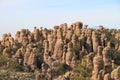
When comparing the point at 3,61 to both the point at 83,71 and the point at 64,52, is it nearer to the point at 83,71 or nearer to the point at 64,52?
the point at 64,52

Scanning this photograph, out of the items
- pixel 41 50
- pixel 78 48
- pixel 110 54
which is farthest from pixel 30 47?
pixel 110 54

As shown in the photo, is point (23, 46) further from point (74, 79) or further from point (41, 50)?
point (74, 79)

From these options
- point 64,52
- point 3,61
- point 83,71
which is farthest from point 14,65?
point 83,71

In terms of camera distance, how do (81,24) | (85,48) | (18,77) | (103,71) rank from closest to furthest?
(103,71) < (18,77) < (85,48) < (81,24)

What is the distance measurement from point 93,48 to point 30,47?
8.81 meters

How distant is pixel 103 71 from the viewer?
74.8 metres

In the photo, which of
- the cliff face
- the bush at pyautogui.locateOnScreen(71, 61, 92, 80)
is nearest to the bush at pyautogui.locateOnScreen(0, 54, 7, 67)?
the cliff face

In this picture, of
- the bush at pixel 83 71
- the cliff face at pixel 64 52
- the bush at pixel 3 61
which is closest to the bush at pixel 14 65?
the cliff face at pixel 64 52

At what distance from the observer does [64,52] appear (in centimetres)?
8531

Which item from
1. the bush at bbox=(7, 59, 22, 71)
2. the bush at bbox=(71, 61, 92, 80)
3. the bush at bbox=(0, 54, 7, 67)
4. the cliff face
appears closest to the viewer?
the bush at bbox=(71, 61, 92, 80)

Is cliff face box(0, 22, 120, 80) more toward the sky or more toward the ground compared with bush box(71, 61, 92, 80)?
more toward the sky

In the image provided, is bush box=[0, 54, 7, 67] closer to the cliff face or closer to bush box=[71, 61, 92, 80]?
the cliff face

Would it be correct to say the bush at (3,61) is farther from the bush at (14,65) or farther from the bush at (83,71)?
the bush at (83,71)

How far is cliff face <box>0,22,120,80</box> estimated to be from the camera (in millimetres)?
79500
